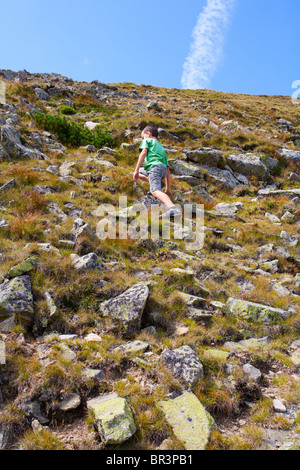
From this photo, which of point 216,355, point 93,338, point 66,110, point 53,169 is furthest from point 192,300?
point 66,110

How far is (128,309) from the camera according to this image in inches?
179

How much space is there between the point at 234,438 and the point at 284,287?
413 centimetres

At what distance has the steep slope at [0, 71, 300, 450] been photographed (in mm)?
3012

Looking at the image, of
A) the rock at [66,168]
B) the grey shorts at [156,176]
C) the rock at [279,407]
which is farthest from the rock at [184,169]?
the rock at [279,407]

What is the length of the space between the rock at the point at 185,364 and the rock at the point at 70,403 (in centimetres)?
123

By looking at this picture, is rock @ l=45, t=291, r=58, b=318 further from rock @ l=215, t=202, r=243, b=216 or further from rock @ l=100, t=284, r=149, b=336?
rock @ l=215, t=202, r=243, b=216

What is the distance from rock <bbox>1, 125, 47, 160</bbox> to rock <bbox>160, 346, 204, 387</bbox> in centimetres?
931

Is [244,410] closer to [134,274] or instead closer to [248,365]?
[248,365]

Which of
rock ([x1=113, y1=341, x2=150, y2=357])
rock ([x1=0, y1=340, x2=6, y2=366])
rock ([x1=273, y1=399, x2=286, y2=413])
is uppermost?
rock ([x1=0, y1=340, x2=6, y2=366])

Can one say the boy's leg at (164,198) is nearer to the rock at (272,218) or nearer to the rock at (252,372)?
the rock at (252,372)

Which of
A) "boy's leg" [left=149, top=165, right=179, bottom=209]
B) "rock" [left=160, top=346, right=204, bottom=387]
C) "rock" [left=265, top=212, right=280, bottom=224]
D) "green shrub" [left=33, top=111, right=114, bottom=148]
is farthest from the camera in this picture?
"green shrub" [left=33, top=111, right=114, bottom=148]

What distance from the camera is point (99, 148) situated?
556 inches

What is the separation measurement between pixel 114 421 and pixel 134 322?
1708 millimetres

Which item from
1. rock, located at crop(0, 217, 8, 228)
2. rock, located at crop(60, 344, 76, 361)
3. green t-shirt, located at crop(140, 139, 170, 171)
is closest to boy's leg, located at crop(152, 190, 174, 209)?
green t-shirt, located at crop(140, 139, 170, 171)
